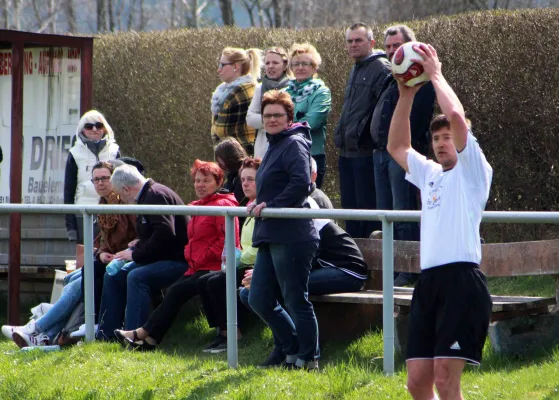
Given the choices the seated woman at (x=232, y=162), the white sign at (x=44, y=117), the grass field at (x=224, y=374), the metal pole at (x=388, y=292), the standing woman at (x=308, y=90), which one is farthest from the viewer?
the white sign at (x=44, y=117)

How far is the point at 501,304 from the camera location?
638 cm

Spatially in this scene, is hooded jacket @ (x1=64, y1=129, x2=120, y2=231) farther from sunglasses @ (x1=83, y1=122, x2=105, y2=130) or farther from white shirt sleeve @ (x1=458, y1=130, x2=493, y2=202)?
white shirt sleeve @ (x1=458, y1=130, x2=493, y2=202)

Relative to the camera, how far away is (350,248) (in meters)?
7.32

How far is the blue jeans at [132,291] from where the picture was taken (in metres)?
7.97

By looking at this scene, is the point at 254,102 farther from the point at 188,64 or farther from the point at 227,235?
the point at 188,64

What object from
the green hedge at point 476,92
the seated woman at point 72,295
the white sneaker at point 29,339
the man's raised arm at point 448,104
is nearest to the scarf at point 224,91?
the green hedge at point 476,92

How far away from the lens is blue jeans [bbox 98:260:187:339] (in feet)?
26.1

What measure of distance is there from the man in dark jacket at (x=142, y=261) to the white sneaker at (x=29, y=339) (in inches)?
21.9

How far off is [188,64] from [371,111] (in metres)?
4.09

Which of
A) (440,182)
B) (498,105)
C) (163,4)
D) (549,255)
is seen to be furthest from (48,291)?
(163,4)

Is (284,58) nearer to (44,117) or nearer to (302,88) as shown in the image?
(302,88)

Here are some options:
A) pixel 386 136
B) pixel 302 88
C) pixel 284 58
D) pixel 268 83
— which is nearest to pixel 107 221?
pixel 268 83

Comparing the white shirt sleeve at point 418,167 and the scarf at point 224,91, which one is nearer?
the white shirt sleeve at point 418,167

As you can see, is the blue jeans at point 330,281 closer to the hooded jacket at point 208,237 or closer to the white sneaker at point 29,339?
the hooded jacket at point 208,237
